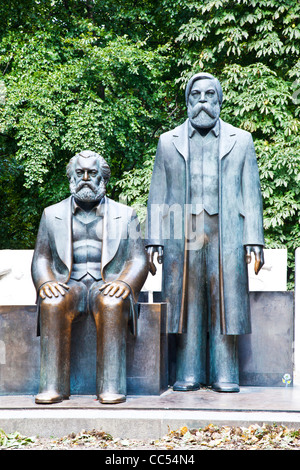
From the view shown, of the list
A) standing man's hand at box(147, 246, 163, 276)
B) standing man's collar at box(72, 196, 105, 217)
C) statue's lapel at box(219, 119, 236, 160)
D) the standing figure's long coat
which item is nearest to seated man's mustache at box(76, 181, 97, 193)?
standing man's collar at box(72, 196, 105, 217)

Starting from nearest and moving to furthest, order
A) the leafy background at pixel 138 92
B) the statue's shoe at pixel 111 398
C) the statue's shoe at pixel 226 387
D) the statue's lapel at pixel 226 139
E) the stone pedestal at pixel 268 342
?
the statue's shoe at pixel 111 398 → the statue's shoe at pixel 226 387 → the statue's lapel at pixel 226 139 → the stone pedestal at pixel 268 342 → the leafy background at pixel 138 92

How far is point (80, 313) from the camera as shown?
538 centimetres

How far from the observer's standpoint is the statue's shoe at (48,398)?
5.02 metres

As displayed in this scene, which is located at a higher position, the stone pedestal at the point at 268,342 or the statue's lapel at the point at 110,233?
the statue's lapel at the point at 110,233

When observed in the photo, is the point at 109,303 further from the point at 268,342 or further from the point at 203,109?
the point at 203,109

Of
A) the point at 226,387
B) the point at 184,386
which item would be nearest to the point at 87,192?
the point at 184,386

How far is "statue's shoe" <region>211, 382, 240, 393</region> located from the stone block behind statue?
0.86 m

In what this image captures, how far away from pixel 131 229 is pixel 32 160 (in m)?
9.23

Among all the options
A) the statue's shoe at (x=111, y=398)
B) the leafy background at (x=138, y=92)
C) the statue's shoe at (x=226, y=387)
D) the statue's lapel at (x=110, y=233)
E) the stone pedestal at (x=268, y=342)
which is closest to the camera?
the statue's shoe at (x=111, y=398)

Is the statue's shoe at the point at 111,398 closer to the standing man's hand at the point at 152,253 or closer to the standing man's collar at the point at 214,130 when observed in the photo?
the standing man's hand at the point at 152,253

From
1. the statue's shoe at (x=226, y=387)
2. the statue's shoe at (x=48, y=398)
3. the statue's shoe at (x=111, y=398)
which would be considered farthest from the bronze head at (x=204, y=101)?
the statue's shoe at (x=48, y=398)

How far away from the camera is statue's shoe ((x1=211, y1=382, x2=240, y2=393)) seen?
5590mm

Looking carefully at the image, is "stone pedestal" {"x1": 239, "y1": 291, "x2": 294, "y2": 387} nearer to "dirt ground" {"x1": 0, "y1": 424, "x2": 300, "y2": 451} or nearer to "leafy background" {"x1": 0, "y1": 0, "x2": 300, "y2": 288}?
"dirt ground" {"x1": 0, "y1": 424, "x2": 300, "y2": 451}
